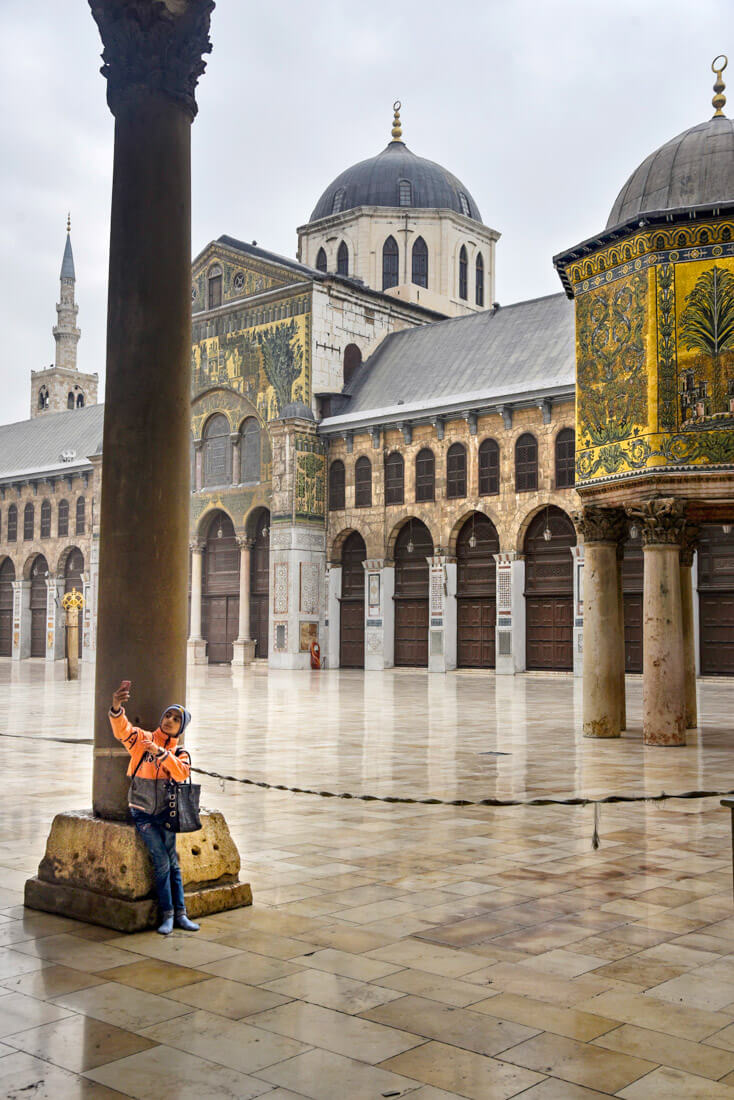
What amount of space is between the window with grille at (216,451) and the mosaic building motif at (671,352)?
2691 cm

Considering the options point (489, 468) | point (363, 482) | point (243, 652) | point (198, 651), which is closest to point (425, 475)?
point (489, 468)

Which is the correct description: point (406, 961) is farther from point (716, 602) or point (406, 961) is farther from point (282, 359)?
point (282, 359)

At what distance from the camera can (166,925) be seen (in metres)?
5.49

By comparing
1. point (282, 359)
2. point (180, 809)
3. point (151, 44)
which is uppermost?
point (282, 359)

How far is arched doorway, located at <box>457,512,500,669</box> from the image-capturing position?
107ft

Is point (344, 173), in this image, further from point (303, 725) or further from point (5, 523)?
point (303, 725)

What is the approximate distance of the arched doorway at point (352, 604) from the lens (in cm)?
3625

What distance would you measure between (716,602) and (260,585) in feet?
54.4

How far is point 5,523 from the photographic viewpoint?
51.2 meters

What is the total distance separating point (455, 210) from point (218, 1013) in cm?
4349

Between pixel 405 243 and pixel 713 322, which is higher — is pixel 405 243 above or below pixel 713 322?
above

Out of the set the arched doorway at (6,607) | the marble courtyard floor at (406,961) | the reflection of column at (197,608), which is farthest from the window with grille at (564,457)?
the arched doorway at (6,607)

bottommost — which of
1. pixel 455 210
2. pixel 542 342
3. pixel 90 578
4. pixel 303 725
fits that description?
pixel 303 725

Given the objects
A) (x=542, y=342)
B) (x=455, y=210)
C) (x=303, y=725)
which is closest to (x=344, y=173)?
(x=455, y=210)
